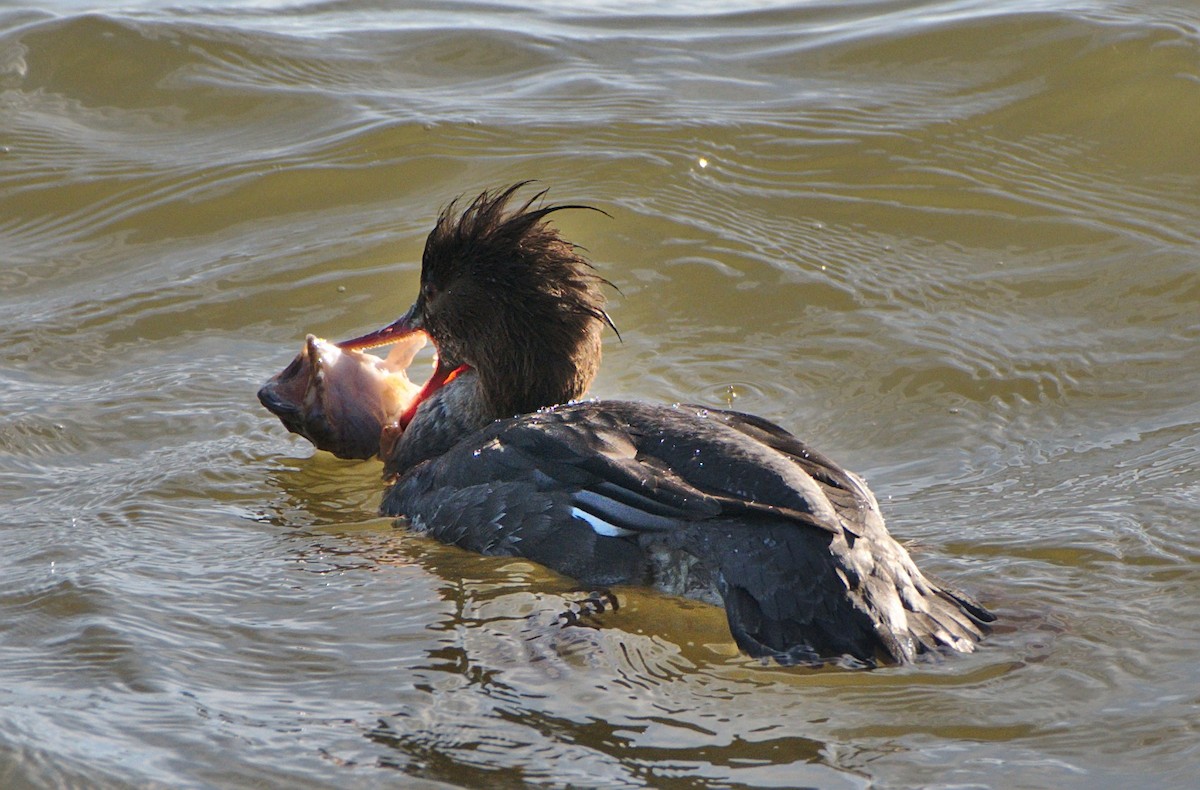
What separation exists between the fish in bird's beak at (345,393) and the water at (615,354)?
172 millimetres

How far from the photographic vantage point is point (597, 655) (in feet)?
13.3

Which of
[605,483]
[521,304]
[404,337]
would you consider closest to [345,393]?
[404,337]

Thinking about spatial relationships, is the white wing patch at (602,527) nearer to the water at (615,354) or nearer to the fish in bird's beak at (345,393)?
the water at (615,354)

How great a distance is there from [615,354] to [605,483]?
208 centimetres

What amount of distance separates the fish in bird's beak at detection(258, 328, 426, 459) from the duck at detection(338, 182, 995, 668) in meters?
0.07

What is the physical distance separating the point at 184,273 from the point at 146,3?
3.11 m

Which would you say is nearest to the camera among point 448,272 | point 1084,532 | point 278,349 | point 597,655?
point 597,655

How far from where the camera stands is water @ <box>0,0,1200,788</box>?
12.1ft

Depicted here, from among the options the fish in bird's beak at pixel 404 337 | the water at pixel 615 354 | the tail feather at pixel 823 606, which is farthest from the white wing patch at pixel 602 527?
the fish in bird's beak at pixel 404 337

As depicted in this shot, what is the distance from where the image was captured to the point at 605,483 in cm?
448

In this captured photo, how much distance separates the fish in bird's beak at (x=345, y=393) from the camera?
5.55 m

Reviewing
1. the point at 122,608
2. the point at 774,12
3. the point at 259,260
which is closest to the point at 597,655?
the point at 122,608

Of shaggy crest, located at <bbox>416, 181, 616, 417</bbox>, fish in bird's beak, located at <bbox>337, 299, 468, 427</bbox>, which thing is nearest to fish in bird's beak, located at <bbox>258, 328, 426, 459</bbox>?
fish in bird's beak, located at <bbox>337, 299, 468, 427</bbox>

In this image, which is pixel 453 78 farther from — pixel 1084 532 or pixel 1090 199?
pixel 1084 532
